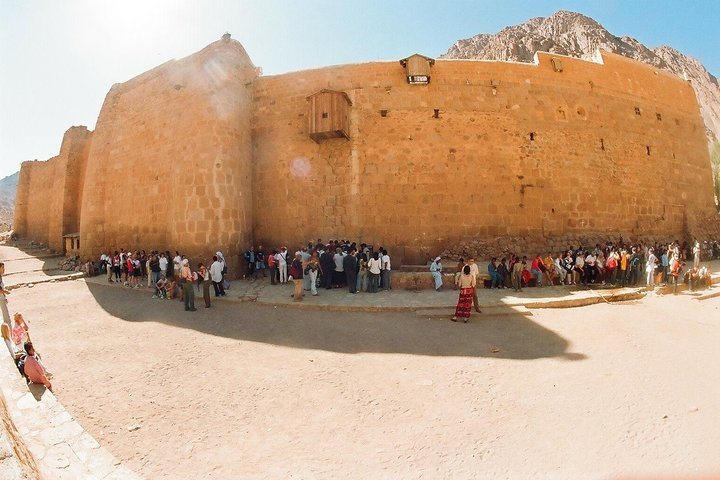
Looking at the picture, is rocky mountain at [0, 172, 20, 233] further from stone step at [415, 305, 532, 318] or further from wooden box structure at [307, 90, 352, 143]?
stone step at [415, 305, 532, 318]

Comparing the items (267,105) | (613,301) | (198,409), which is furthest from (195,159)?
(613,301)

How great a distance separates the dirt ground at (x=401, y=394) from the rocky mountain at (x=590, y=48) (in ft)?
125

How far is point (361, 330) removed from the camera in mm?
7379

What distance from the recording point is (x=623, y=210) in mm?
14336

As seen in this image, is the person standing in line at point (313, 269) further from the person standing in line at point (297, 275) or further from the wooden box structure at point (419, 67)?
the wooden box structure at point (419, 67)

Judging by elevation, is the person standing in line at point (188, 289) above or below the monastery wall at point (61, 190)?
below

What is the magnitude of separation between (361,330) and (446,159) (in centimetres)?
823

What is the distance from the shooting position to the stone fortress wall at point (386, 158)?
12875mm

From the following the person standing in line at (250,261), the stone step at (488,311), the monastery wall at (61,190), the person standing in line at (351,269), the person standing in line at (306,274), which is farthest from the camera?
the monastery wall at (61,190)

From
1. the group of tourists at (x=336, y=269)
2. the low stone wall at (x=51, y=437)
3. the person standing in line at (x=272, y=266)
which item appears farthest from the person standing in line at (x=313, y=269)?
the low stone wall at (x=51, y=437)

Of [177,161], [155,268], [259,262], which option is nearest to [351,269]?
[259,262]

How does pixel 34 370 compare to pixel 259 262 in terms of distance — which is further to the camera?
pixel 259 262

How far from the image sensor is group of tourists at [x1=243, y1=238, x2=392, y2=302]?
10.0 m

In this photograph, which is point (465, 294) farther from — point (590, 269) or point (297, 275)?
point (590, 269)
